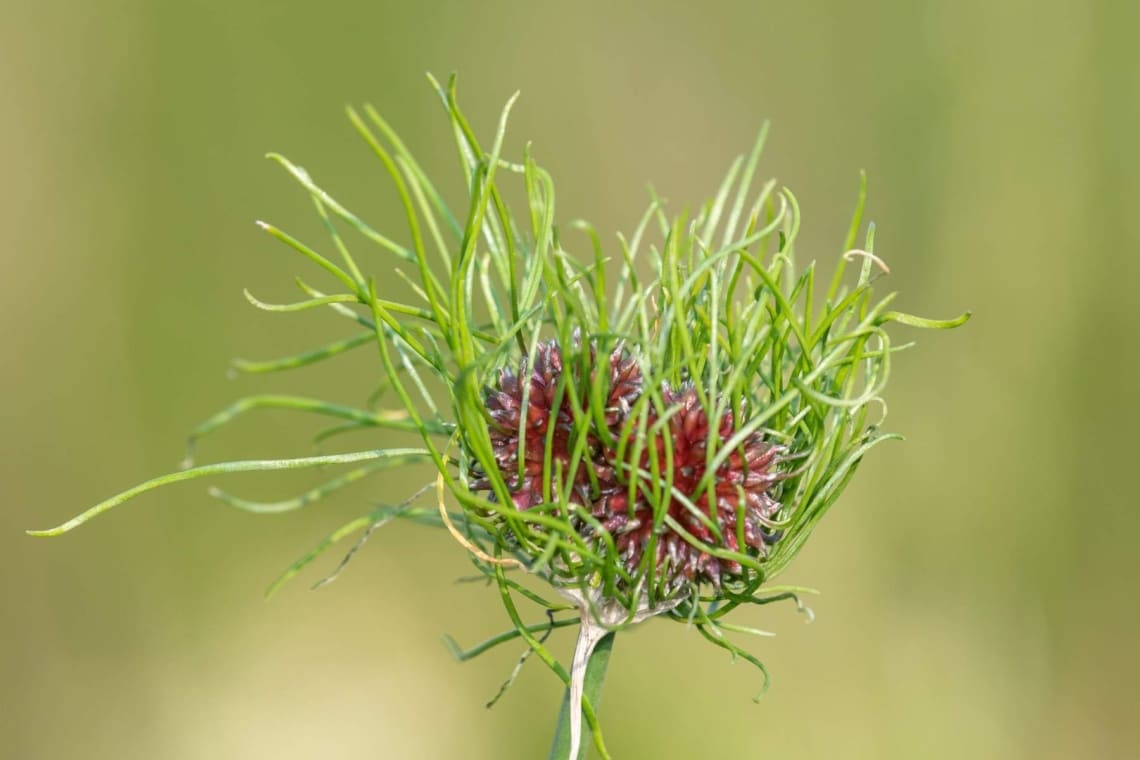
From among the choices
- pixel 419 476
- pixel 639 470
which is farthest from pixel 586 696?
pixel 419 476

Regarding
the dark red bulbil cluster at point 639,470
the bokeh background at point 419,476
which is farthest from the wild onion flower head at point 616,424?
the bokeh background at point 419,476

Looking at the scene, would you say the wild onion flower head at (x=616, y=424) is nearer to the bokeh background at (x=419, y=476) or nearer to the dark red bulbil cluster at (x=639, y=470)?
the dark red bulbil cluster at (x=639, y=470)

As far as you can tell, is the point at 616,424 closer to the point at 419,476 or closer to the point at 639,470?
the point at 639,470

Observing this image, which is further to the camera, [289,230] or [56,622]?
[289,230]

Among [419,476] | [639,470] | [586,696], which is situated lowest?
[419,476]

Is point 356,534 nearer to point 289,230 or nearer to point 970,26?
point 289,230

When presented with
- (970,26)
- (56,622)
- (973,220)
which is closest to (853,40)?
(970,26)

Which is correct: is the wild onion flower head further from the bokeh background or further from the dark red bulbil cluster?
the bokeh background

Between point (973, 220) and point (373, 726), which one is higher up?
point (973, 220)
